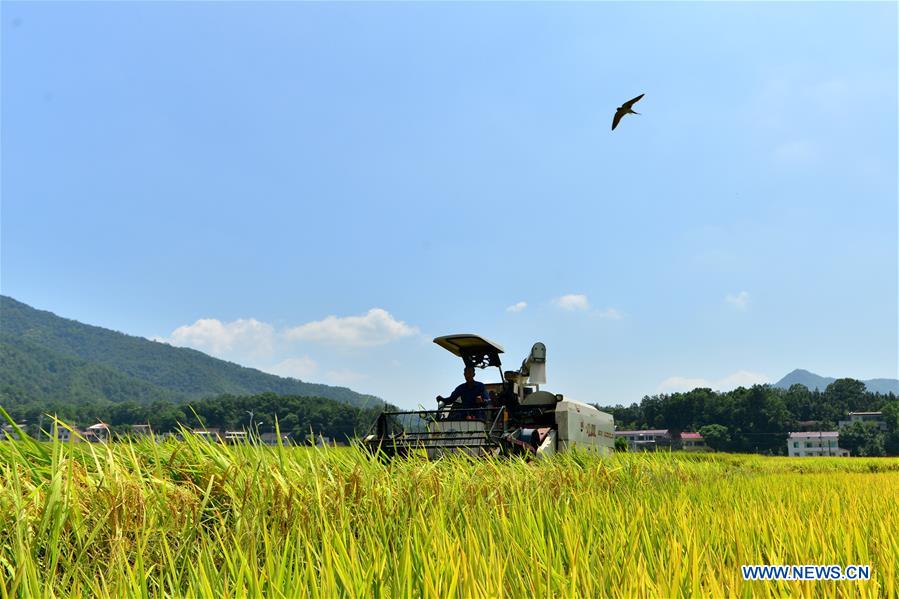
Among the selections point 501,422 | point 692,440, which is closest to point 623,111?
point 501,422

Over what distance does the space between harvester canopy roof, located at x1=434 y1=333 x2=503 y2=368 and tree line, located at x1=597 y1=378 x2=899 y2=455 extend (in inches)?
3906

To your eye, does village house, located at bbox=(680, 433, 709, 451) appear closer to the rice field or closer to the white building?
the white building

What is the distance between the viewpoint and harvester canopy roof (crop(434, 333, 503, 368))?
41.0 feet

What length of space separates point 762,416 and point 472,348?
11926cm

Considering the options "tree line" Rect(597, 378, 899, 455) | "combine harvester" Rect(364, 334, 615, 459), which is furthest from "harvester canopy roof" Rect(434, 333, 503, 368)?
"tree line" Rect(597, 378, 899, 455)

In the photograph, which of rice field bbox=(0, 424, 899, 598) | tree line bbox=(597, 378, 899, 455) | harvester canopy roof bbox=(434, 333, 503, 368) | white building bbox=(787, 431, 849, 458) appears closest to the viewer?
rice field bbox=(0, 424, 899, 598)

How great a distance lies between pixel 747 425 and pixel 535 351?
119 meters

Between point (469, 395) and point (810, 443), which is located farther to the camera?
point (810, 443)

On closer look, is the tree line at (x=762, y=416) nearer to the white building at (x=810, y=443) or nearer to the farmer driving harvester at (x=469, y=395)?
the white building at (x=810, y=443)

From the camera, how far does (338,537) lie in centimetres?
315

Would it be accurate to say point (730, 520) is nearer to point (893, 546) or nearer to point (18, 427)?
point (893, 546)

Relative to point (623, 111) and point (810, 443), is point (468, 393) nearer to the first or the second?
point (623, 111)

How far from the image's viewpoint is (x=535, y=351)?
14.2 m

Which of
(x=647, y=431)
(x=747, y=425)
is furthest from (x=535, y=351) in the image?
(x=647, y=431)
